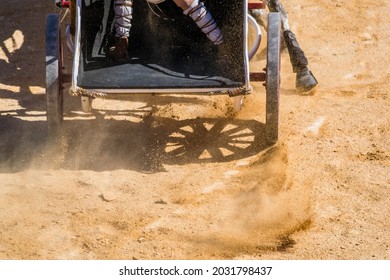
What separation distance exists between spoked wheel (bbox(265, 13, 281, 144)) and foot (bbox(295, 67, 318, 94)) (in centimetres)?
103

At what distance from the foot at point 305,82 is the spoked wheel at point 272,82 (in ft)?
3.39

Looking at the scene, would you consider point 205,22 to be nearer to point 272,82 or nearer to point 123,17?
point 123,17

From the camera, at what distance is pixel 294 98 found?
7.43 m

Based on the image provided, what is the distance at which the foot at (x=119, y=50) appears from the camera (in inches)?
262

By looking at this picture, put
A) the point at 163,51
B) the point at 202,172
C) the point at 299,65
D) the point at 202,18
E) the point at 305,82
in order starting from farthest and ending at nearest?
the point at 299,65 < the point at 305,82 < the point at 163,51 < the point at 202,18 < the point at 202,172

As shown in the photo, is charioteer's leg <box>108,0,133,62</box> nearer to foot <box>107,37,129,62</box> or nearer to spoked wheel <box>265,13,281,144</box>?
foot <box>107,37,129,62</box>

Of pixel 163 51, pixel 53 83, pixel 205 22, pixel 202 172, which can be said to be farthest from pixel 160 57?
pixel 202 172

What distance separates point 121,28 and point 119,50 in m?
0.17

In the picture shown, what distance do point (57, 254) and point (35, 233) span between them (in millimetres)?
303

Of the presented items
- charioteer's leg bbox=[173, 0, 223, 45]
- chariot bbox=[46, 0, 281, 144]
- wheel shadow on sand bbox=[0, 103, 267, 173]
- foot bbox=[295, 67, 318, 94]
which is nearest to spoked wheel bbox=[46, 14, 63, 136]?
chariot bbox=[46, 0, 281, 144]

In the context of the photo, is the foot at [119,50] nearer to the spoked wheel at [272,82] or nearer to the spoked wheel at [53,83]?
the spoked wheel at [53,83]

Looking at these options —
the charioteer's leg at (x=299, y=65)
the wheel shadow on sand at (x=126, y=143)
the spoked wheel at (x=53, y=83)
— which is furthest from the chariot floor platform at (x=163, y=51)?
the charioteer's leg at (x=299, y=65)

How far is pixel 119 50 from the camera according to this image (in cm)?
668

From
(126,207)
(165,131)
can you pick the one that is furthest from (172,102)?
(126,207)
